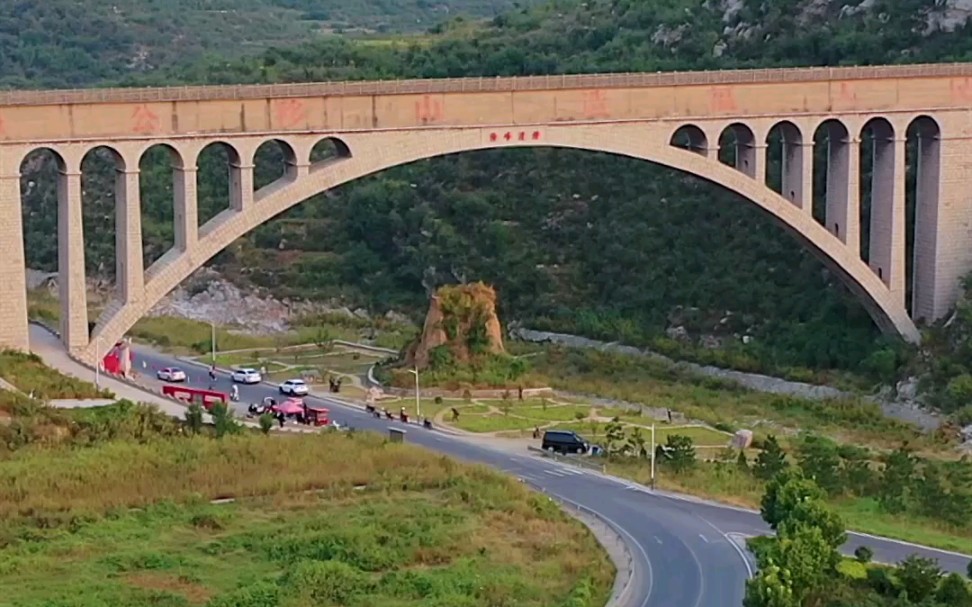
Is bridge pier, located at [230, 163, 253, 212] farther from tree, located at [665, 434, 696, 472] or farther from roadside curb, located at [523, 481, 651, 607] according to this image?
tree, located at [665, 434, 696, 472]

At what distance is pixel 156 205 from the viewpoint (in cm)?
6372

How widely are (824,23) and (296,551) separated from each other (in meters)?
32.7

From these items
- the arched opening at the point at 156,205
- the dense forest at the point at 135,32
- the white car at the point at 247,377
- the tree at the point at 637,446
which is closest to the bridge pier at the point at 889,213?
the tree at the point at 637,446

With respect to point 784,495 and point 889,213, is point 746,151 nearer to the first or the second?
point 889,213

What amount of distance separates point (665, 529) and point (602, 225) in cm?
2540

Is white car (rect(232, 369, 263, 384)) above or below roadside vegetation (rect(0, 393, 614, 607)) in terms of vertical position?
above

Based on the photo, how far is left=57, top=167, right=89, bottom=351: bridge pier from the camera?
35906mm

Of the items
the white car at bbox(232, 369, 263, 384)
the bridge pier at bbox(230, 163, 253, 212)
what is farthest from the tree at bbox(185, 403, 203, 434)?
the white car at bbox(232, 369, 263, 384)

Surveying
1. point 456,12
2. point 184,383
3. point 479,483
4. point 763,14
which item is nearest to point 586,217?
point 763,14

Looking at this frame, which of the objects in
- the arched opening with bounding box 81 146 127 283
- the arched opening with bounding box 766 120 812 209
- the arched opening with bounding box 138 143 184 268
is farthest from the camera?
the arched opening with bounding box 138 143 184 268

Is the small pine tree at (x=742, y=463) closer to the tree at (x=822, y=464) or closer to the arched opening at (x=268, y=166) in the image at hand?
the tree at (x=822, y=464)

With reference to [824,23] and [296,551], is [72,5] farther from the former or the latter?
[296,551]

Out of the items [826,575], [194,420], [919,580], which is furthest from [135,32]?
[919,580]

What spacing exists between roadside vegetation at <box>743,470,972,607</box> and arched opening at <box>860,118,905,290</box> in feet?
58.5
